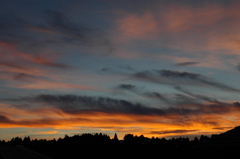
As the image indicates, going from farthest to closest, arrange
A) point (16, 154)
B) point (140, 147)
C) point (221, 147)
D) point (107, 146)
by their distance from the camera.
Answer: point (107, 146) → point (140, 147) → point (16, 154) → point (221, 147)

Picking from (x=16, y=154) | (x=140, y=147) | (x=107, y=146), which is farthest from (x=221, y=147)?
(x=107, y=146)

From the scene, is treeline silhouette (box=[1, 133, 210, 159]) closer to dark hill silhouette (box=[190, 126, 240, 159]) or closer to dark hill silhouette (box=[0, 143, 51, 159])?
dark hill silhouette (box=[0, 143, 51, 159])

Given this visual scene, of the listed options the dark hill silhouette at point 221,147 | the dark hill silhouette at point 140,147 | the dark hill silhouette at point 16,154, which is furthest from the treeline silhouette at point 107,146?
the dark hill silhouette at point 221,147

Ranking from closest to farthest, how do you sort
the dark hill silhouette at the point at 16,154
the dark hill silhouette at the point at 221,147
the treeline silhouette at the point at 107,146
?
the dark hill silhouette at the point at 221,147
the dark hill silhouette at the point at 16,154
the treeline silhouette at the point at 107,146

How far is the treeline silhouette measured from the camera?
82.4 meters

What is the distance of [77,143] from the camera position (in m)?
103

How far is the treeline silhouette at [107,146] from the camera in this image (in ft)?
270

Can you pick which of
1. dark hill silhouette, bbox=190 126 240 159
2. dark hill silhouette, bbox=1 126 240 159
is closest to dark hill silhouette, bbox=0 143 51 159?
dark hill silhouette, bbox=1 126 240 159

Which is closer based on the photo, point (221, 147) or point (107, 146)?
point (221, 147)

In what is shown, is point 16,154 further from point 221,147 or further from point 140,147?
point 140,147

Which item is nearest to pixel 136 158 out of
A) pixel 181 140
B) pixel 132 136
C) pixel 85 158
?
pixel 85 158

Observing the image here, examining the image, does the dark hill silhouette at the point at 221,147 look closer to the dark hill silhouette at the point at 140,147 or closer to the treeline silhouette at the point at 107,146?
the dark hill silhouette at the point at 140,147

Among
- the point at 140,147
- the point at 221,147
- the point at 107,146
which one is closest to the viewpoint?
the point at 221,147

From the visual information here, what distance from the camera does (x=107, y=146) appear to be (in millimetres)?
107375
